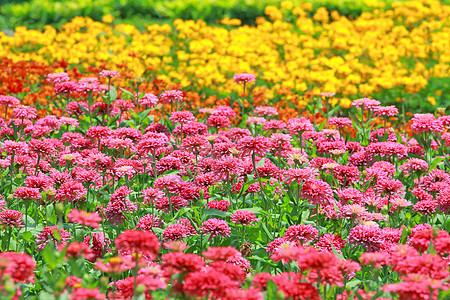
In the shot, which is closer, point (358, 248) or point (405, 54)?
point (358, 248)

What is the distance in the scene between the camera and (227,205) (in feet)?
12.2

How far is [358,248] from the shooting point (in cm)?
339

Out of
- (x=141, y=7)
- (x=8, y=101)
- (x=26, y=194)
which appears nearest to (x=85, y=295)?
(x=26, y=194)

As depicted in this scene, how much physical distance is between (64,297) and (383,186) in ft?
7.13

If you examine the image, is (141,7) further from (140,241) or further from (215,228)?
(140,241)

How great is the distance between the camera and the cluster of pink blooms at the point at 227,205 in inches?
98.0

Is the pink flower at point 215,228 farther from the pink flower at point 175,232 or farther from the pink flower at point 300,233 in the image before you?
the pink flower at point 300,233

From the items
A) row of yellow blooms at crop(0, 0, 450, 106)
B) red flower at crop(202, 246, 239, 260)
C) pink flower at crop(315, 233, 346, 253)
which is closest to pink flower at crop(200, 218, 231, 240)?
pink flower at crop(315, 233, 346, 253)

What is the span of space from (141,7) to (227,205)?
33.0 feet

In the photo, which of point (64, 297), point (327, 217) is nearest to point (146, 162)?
point (327, 217)

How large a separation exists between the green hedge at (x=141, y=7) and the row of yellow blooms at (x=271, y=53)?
1.41m

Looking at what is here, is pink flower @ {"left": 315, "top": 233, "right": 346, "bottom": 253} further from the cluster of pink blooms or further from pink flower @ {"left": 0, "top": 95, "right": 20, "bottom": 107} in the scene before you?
pink flower @ {"left": 0, "top": 95, "right": 20, "bottom": 107}

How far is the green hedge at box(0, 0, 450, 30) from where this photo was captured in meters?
12.1

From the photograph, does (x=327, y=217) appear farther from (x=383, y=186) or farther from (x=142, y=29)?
(x=142, y=29)
